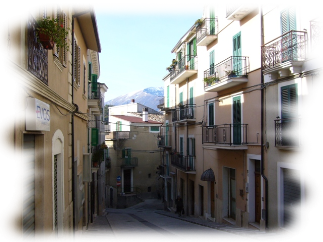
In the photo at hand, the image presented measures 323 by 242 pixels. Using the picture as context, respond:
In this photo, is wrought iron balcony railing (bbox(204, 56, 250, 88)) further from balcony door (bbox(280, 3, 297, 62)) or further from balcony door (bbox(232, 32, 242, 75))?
balcony door (bbox(280, 3, 297, 62))

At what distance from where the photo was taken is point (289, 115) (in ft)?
40.7

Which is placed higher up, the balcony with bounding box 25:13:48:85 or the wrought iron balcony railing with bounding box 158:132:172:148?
the balcony with bounding box 25:13:48:85

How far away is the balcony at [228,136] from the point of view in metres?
16.0

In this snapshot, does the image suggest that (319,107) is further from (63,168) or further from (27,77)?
(27,77)

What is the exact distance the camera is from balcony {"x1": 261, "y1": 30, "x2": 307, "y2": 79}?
11.5m

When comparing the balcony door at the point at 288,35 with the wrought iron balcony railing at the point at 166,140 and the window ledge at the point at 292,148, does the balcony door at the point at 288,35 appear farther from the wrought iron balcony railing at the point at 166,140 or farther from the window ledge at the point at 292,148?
the wrought iron balcony railing at the point at 166,140

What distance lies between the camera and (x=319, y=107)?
1087 centimetres

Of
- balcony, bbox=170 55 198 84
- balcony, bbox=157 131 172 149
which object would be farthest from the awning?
balcony, bbox=157 131 172 149

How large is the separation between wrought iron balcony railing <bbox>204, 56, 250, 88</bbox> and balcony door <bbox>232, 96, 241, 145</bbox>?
117 centimetres

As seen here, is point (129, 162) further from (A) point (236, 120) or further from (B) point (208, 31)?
(A) point (236, 120)

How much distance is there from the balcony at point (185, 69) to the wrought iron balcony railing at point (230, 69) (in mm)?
4966

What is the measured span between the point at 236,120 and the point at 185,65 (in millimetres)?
9208

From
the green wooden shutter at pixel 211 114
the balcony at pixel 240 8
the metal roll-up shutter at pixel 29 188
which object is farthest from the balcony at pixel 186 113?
the metal roll-up shutter at pixel 29 188

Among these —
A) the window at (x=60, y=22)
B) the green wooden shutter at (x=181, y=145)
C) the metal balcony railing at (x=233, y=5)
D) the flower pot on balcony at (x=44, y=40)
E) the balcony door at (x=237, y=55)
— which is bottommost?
the green wooden shutter at (x=181, y=145)
